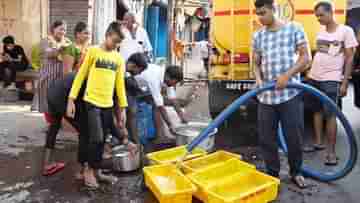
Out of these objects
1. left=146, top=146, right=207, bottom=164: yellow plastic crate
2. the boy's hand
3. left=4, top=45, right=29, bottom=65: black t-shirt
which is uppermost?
left=4, top=45, right=29, bottom=65: black t-shirt

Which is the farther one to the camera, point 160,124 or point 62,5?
point 62,5

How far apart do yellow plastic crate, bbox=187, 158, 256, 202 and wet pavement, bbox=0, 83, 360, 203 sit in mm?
451

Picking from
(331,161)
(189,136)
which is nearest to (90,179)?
(189,136)

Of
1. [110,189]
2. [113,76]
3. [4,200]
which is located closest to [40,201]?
[4,200]

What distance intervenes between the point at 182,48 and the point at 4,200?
13.3m

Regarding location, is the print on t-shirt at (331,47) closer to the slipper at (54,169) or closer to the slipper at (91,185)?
the slipper at (91,185)

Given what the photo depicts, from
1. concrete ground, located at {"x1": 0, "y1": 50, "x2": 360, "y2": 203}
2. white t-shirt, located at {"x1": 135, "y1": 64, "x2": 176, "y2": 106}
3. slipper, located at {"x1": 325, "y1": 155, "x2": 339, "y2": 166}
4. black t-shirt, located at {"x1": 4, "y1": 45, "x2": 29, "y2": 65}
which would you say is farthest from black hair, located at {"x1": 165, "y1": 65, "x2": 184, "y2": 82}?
black t-shirt, located at {"x1": 4, "y1": 45, "x2": 29, "y2": 65}

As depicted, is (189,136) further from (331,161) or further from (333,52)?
(333,52)

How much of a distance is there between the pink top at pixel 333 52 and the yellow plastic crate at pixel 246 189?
1.67 metres

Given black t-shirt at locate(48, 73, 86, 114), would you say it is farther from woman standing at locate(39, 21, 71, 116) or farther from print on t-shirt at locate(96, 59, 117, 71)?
woman standing at locate(39, 21, 71, 116)

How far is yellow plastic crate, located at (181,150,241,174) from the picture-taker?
13.3 feet

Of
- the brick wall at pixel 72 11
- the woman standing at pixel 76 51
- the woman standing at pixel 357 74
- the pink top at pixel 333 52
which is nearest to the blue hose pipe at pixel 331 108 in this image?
the pink top at pixel 333 52

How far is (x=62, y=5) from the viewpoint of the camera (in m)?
9.01

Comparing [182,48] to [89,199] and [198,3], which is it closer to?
[198,3]
